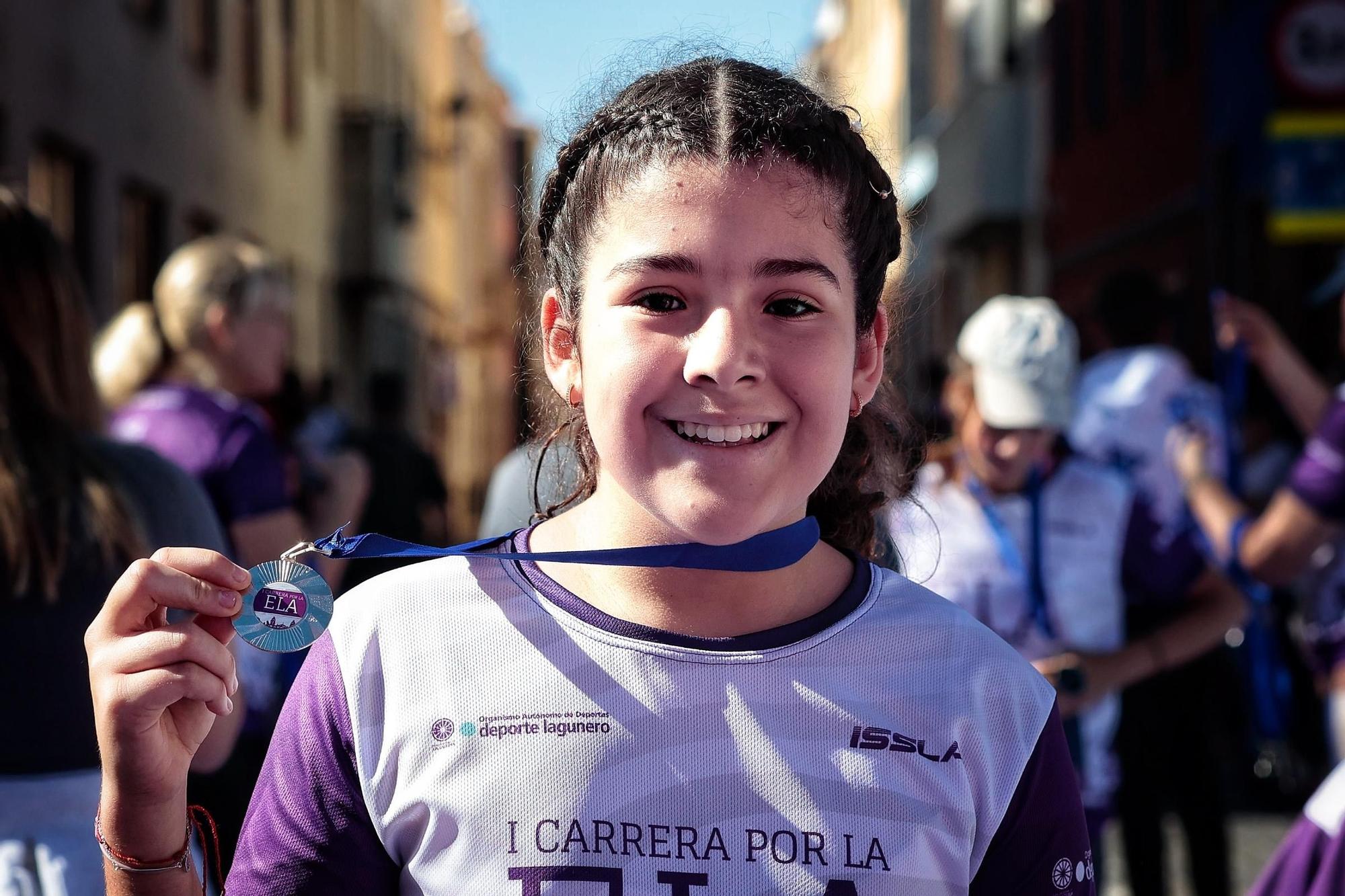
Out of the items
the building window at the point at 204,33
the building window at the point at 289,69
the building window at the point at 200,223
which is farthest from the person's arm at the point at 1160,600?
the building window at the point at 289,69

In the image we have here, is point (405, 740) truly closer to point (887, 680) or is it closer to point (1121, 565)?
point (887, 680)

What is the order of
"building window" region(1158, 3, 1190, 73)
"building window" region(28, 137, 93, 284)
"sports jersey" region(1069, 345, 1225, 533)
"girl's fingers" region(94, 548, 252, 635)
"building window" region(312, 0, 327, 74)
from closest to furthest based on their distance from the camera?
"girl's fingers" region(94, 548, 252, 635) < "sports jersey" region(1069, 345, 1225, 533) < "building window" region(28, 137, 93, 284) < "building window" region(1158, 3, 1190, 73) < "building window" region(312, 0, 327, 74)

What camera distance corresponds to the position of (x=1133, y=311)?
6051 mm

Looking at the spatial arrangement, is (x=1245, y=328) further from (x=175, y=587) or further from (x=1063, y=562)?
(x=175, y=587)

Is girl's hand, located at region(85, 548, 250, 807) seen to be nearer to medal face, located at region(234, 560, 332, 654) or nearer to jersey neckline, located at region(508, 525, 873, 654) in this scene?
medal face, located at region(234, 560, 332, 654)

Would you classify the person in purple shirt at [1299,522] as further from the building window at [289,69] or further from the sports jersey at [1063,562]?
the building window at [289,69]

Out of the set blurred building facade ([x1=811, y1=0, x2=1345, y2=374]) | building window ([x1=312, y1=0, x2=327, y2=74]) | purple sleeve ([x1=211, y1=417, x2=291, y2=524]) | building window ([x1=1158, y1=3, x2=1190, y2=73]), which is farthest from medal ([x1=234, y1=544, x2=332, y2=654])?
building window ([x1=312, y1=0, x2=327, y2=74])

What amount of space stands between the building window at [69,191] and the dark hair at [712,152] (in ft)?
30.7

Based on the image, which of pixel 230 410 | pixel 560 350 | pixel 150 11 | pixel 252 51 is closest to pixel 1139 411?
pixel 230 410

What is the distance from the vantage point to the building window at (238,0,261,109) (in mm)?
17312

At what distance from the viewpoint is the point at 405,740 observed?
5.83 feet

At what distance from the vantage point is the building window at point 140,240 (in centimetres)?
1281

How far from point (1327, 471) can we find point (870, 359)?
2378 mm

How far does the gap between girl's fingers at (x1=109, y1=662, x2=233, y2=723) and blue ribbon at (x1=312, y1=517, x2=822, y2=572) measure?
0.62ft
